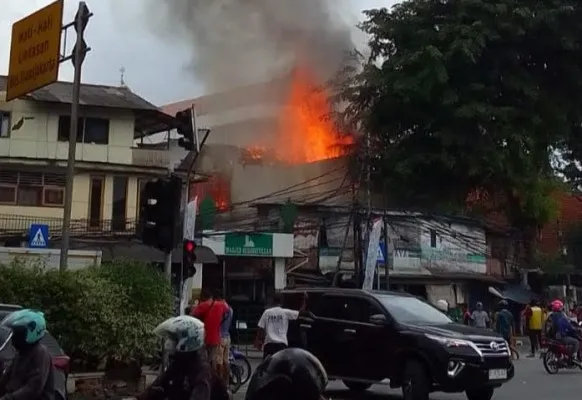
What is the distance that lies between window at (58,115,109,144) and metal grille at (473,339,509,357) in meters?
26.5

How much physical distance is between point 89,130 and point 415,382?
88.0 feet

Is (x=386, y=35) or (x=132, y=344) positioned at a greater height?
(x=386, y=35)

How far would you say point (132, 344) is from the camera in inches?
490

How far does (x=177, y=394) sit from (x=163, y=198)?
6.99 meters

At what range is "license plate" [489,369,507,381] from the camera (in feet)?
38.2

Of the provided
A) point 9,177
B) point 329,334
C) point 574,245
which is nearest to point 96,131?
point 9,177

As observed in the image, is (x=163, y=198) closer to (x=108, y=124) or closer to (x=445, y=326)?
(x=445, y=326)

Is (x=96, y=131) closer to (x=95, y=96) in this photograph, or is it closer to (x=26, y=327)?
(x=95, y=96)

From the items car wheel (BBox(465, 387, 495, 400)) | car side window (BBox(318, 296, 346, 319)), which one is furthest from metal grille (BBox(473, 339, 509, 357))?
car side window (BBox(318, 296, 346, 319))

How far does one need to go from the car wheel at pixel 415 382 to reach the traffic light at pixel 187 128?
4548 mm

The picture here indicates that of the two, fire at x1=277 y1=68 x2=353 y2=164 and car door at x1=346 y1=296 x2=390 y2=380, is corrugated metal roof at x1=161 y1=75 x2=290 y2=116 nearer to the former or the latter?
fire at x1=277 y1=68 x2=353 y2=164

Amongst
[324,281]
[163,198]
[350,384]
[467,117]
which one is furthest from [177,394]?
[324,281]

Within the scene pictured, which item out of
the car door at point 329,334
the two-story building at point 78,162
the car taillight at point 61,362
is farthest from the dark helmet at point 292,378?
the two-story building at point 78,162

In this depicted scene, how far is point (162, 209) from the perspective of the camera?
1123 centimetres
